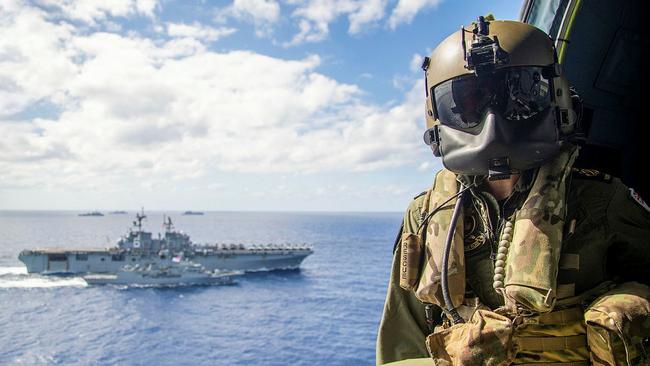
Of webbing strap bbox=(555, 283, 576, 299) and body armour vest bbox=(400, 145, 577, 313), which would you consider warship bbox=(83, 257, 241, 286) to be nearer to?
body armour vest bbox=(400, 145, 577, 313)

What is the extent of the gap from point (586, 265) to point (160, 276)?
64192mm

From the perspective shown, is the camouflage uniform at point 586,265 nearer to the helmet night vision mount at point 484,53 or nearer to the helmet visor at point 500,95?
the helmet visor at point 500,95

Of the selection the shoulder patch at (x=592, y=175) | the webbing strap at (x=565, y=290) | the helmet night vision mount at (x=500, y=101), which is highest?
the helmet night vision mount at (x=500, y=101)

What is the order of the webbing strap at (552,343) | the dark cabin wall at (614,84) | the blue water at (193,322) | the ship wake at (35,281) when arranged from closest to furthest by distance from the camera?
the webbing strap at (552,343), the dark cabin wall at (614,84), the blue water at (193,322), the ship wake at (35,281)

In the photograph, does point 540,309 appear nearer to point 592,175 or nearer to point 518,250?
point 518,250

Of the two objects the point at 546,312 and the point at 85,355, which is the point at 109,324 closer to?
the point at 85,355

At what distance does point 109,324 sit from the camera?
155 ft

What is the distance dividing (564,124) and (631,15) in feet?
8.21

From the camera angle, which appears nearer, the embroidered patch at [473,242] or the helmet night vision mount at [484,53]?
the helmet night vision mount at [484,53]

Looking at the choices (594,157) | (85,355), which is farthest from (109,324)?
(594,157)

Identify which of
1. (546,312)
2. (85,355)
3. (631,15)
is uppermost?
(631,15)

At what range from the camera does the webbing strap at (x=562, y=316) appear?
2.28m

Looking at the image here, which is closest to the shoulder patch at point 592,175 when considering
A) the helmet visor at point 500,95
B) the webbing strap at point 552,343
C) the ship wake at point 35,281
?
the helmet visor at point 500,95

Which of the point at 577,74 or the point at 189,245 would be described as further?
the point at 189,245
